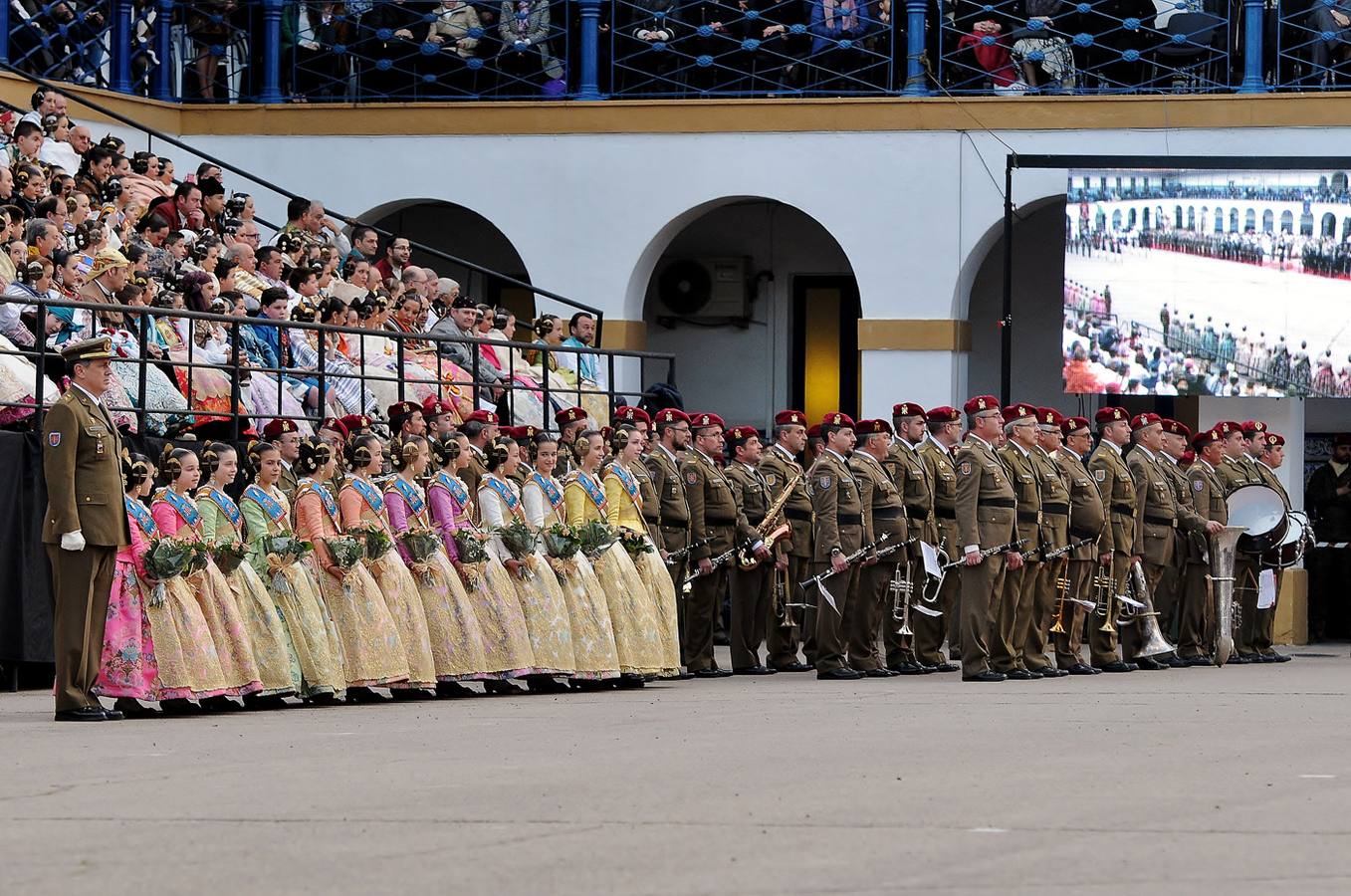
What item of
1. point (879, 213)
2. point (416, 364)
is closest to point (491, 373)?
point (416, 364)

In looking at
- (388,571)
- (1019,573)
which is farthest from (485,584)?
(1019,573)

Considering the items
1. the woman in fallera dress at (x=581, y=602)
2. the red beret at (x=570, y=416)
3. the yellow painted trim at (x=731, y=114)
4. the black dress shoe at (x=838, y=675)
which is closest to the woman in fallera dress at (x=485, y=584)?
the woman in fallera dress at (x=581, y=602)

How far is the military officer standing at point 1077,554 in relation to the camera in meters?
16.0

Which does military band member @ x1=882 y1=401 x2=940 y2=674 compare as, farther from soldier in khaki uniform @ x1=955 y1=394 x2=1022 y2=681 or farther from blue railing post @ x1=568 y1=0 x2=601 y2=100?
blue railing post @ x1=568 y1=0 x2=601 y2=100

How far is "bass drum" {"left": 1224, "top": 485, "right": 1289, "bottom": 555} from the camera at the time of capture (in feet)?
57.9

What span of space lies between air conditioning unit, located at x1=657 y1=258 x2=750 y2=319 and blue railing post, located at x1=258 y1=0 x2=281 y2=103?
4.64 meters

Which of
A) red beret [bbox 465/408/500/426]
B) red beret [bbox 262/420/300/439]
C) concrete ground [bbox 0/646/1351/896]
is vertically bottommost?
concrete ground [bbox 0/646/1351/896]

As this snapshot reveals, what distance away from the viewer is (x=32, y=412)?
13.8m

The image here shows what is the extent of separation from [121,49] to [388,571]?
10.5m

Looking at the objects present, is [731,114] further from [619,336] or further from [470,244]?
[470,244]

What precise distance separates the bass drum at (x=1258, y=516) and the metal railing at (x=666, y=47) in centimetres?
473

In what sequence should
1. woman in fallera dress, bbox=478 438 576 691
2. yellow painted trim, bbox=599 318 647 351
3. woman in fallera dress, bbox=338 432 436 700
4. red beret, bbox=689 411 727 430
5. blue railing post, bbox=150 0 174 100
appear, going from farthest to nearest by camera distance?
blue railing post, bbox=150 0 174 100, yellow painted trim, bbox=599 318 647 351, red beret, bbox=689 411 727 430, woman in fallera dress, bbox=478 438 576 691, woman in fallera dress, bbox=338 432 436 700

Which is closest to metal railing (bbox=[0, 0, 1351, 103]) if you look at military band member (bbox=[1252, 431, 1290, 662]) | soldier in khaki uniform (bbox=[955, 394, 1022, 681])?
military band member (bbox=[1252, 431, 1290, 662])

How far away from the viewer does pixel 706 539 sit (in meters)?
16.5
